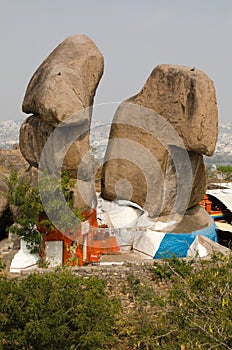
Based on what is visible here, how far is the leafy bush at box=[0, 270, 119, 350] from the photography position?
591 centimetres

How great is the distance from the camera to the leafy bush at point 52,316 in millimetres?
5910

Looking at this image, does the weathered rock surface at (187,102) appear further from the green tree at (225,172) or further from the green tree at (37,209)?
the green tree at (225,172)

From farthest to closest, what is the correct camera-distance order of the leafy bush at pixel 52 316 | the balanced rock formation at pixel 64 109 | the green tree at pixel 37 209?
the balanced rock formation at pixel 64 109 → the green tree at pixel 37 209 → the leafy bush at pixel 52 316

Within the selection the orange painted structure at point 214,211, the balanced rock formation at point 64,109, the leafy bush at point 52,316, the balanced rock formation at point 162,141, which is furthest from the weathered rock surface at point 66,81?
the orange painted structure at point 214,211

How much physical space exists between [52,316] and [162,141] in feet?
20.9

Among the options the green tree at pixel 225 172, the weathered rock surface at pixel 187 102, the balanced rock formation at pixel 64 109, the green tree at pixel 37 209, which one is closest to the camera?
the green tree at pixel 37 209

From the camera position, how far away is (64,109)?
10070mm

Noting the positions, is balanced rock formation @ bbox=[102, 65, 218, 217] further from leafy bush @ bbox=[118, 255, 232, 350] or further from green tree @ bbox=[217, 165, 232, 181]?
green tree @ bbox=[217, 165, 232, 181]

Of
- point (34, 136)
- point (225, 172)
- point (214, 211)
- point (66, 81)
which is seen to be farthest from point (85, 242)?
point (225, 172)

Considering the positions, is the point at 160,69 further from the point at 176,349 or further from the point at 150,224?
the point at 176,349

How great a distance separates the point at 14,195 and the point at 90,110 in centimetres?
262

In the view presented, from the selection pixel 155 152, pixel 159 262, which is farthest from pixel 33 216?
pixel 155 152

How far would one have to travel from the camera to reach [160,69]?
457 inches

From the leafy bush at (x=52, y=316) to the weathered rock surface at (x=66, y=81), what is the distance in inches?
181
